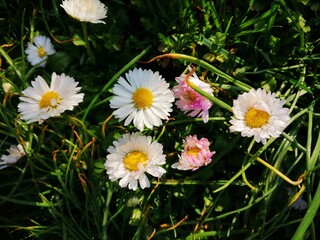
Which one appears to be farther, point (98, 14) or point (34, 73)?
point (34, 73)

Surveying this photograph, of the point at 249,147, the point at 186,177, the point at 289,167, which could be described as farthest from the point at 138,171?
the point at 289,167

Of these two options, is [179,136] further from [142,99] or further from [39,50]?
[39,50]

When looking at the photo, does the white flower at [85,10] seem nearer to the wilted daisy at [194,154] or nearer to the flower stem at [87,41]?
the flower stem at [87,41]

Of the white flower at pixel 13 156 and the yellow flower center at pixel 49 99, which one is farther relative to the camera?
the white flower at pixel 13 156

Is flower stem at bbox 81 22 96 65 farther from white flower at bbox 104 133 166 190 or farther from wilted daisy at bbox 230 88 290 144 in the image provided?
wilted daisy at bbox 230 88 290 144

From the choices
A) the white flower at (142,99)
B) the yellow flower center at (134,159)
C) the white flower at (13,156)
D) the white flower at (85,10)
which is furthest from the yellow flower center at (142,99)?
the white flower at (13,156)

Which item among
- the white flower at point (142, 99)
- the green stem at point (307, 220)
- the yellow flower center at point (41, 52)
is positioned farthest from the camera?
the yellow flower center at point (41, 52)

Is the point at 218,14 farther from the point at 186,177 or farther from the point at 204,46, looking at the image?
the point at 186,177
